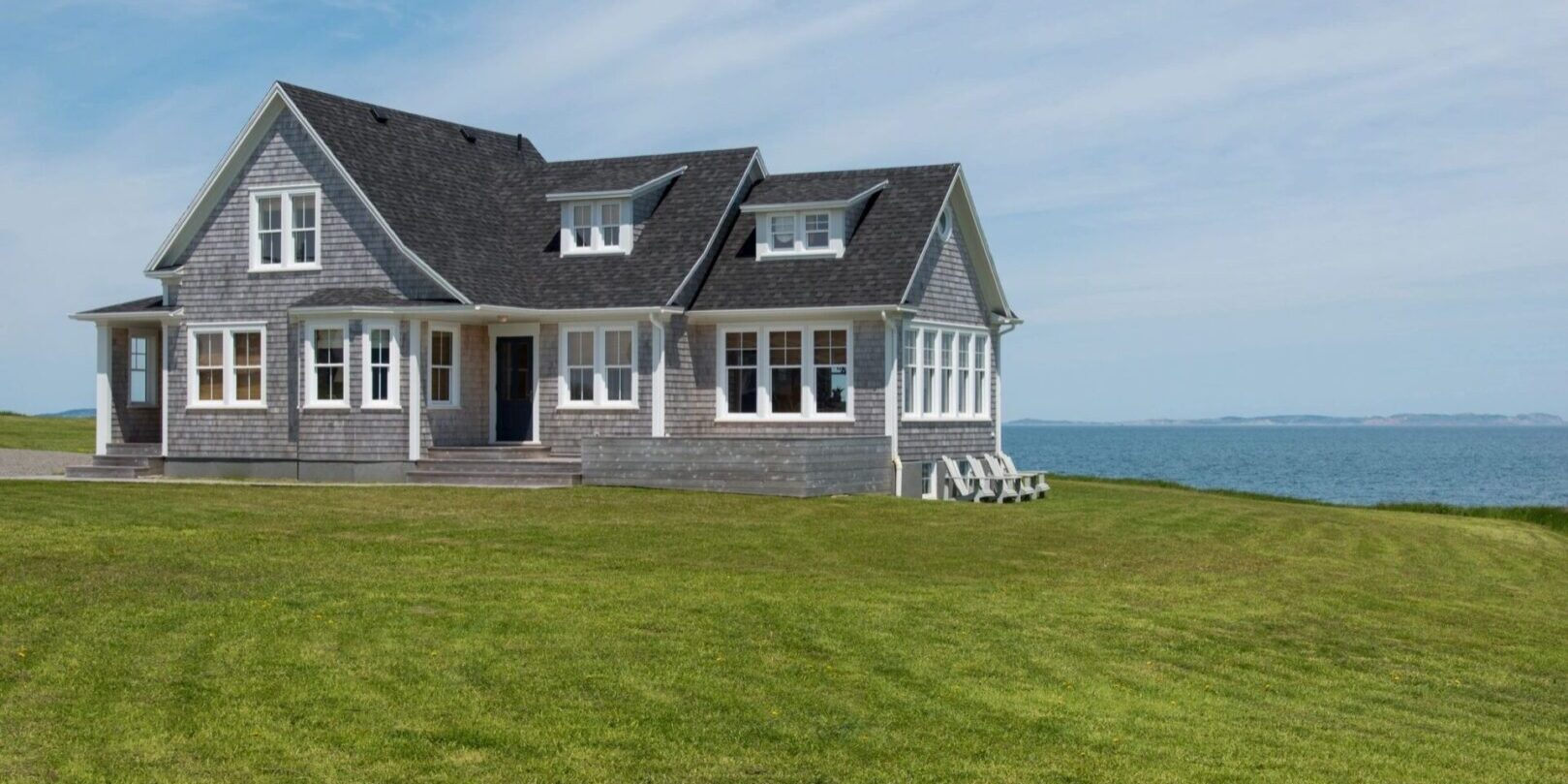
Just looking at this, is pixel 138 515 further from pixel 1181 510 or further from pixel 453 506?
pixel 1181 510

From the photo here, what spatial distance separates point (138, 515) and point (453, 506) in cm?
457

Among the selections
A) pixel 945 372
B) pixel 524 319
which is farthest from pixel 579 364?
pixel 945 372

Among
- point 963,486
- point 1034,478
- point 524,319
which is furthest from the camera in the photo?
point 1034,478

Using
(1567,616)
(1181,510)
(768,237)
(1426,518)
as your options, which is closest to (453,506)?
(768,237)

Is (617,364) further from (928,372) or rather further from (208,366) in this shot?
(208,366)

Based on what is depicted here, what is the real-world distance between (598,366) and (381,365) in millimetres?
4264

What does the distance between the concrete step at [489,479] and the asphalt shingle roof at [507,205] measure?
3396 mm

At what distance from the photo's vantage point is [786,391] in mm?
33000

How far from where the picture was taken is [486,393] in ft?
112

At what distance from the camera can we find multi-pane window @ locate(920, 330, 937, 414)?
33.7 meters

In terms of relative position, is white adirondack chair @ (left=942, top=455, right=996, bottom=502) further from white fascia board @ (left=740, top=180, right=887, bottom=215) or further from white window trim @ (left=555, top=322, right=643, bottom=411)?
white window trim @ (left=555, top=322, right=643, bottom=411)

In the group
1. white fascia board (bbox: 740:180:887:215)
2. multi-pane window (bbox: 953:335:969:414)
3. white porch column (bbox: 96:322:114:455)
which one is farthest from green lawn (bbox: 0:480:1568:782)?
white porch column (bbox: 96:322:114:455)

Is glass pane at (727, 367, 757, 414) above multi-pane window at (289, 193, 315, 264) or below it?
below

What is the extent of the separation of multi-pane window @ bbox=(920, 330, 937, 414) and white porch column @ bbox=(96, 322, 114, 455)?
17121mm
